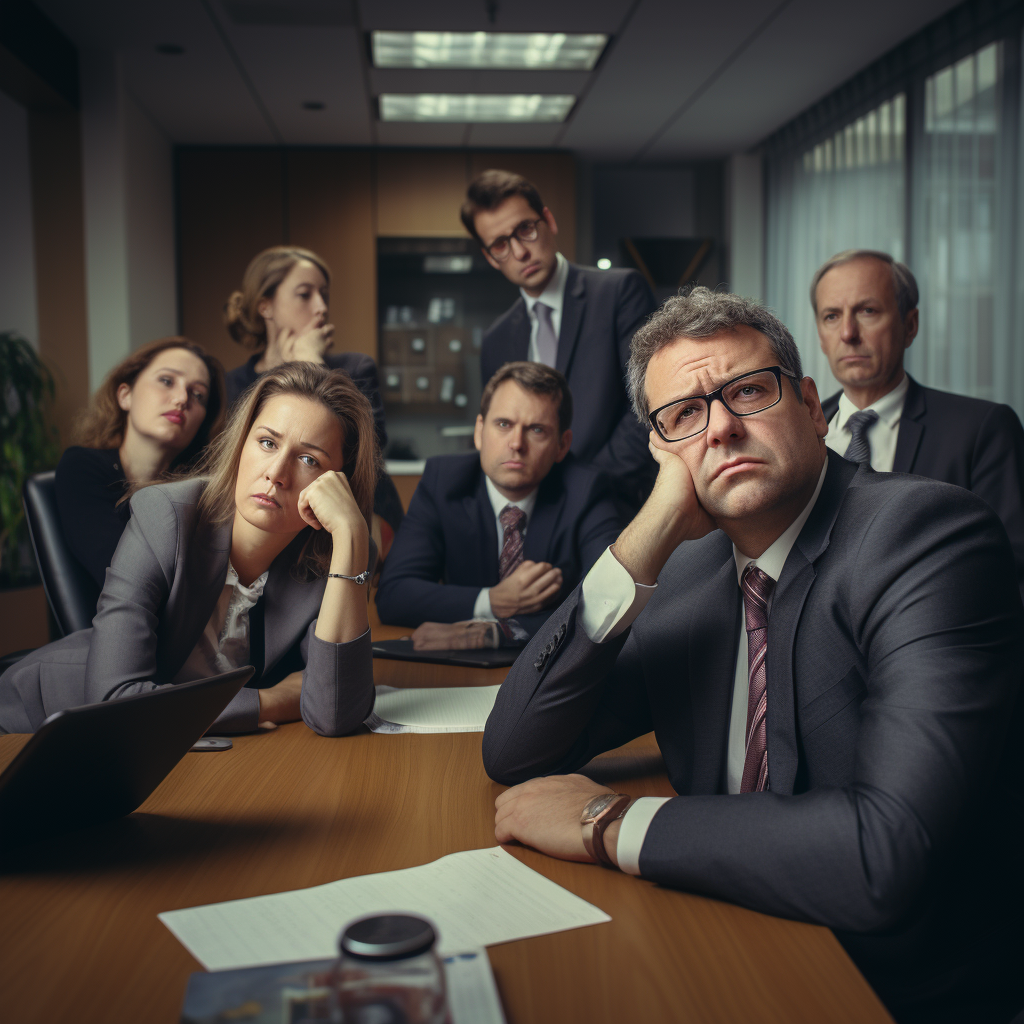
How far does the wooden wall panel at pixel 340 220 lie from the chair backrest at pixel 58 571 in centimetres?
416

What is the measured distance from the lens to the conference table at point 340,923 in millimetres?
708

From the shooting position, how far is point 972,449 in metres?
2.43

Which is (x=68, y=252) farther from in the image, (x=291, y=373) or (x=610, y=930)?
(x=610, y=930)

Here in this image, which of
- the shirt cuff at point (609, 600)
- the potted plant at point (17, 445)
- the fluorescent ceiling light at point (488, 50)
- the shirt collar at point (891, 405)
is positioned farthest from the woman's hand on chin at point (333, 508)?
the fluorescent ceiling light at point (488, 50)

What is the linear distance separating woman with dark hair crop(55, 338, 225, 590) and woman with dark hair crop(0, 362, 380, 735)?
564 millimetres

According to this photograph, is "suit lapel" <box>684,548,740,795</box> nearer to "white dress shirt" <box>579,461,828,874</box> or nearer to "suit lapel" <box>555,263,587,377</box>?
"white dress shirt" <box>579,461,828,874</box>

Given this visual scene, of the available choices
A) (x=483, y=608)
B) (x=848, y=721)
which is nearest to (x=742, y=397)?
(x=848, y=721)

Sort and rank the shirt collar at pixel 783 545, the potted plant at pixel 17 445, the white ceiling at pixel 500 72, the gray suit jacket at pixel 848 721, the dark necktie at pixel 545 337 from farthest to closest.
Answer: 1. the white ceiling at pixel 500 72
2. the potted plant at pixel 17 445
3. the dark necktie at pixel 545 337
4. the shirt collar at pixel 783 545
5. the gray suit jacket at pixel 848 721

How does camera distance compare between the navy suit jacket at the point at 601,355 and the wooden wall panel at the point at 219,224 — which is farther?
the wooden wall panel at the point at 219,224

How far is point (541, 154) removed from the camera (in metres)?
6.10

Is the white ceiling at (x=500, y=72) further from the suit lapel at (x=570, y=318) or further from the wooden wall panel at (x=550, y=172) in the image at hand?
the suit lapel at (x=570, y=318)

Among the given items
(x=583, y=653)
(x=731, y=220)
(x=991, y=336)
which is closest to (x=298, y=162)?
(x=731, y=220)

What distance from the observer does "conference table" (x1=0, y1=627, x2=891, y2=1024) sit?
708 mm

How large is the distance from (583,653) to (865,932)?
46 centimetres
